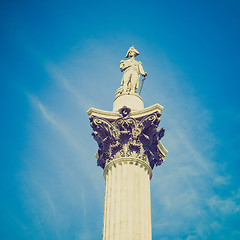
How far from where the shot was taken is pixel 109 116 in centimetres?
2572

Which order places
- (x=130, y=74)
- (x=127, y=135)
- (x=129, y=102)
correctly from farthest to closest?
(x=130, y=74) → (x=129, y=102) → (x=127, y=135)

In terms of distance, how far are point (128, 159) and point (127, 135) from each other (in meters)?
1.51

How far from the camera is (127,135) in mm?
25109

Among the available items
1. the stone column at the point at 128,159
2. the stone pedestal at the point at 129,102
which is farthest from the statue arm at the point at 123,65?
the stone column at the point at 128,159

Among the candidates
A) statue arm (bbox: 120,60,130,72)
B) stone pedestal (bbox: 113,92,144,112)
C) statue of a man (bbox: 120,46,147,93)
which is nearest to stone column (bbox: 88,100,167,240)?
stone pedestal (bbox: 113,92,144,112)

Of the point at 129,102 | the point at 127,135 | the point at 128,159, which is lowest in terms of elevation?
the point at 128,159

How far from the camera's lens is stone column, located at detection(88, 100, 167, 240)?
22.5 metres

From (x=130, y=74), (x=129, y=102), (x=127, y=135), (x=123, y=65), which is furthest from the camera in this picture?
(x=123, y=65)

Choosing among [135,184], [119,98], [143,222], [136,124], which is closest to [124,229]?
[143,222]

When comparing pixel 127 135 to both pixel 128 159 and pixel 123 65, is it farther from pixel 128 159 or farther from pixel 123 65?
pixel 123 65

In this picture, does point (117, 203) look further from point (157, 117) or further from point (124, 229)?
point (157, 117)

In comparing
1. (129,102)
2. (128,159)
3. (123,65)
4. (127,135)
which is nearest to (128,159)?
(128,159)

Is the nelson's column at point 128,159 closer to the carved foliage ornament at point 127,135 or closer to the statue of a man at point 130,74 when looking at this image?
the carved foliage ornament at point 127,135

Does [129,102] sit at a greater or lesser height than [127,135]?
greater
